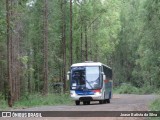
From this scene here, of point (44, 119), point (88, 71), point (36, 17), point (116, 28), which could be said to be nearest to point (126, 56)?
point (116, 28)

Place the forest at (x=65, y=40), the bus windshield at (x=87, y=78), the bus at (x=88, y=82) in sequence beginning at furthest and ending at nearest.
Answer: the forest at (x=65, y=40) < the bus windshield at (x=87, y=78) < the bus at (x=88, y=82)

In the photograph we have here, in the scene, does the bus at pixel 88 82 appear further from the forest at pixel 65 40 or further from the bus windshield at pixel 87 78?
the forest at pixel 65 40

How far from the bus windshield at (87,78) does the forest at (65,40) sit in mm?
5212

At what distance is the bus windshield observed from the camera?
32125 mm

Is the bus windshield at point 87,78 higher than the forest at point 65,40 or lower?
lower

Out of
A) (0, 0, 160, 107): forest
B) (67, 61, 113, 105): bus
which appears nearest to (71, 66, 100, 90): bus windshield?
(67, 61, 113, 105): bus

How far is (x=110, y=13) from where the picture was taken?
70875 mm

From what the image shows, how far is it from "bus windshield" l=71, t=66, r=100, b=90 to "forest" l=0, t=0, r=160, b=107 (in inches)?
205

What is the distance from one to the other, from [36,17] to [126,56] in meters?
44.9

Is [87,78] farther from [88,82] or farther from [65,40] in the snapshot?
[65,40]

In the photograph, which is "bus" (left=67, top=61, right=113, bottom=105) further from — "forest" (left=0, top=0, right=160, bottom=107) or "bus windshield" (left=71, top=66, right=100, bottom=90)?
"forest" (left=0, top=0, right=160, bottom=107)

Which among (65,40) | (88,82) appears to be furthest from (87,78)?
(65,40)

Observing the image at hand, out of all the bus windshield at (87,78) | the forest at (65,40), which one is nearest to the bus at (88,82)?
the bus windshield at (87,78)

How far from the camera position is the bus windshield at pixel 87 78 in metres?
32.1
